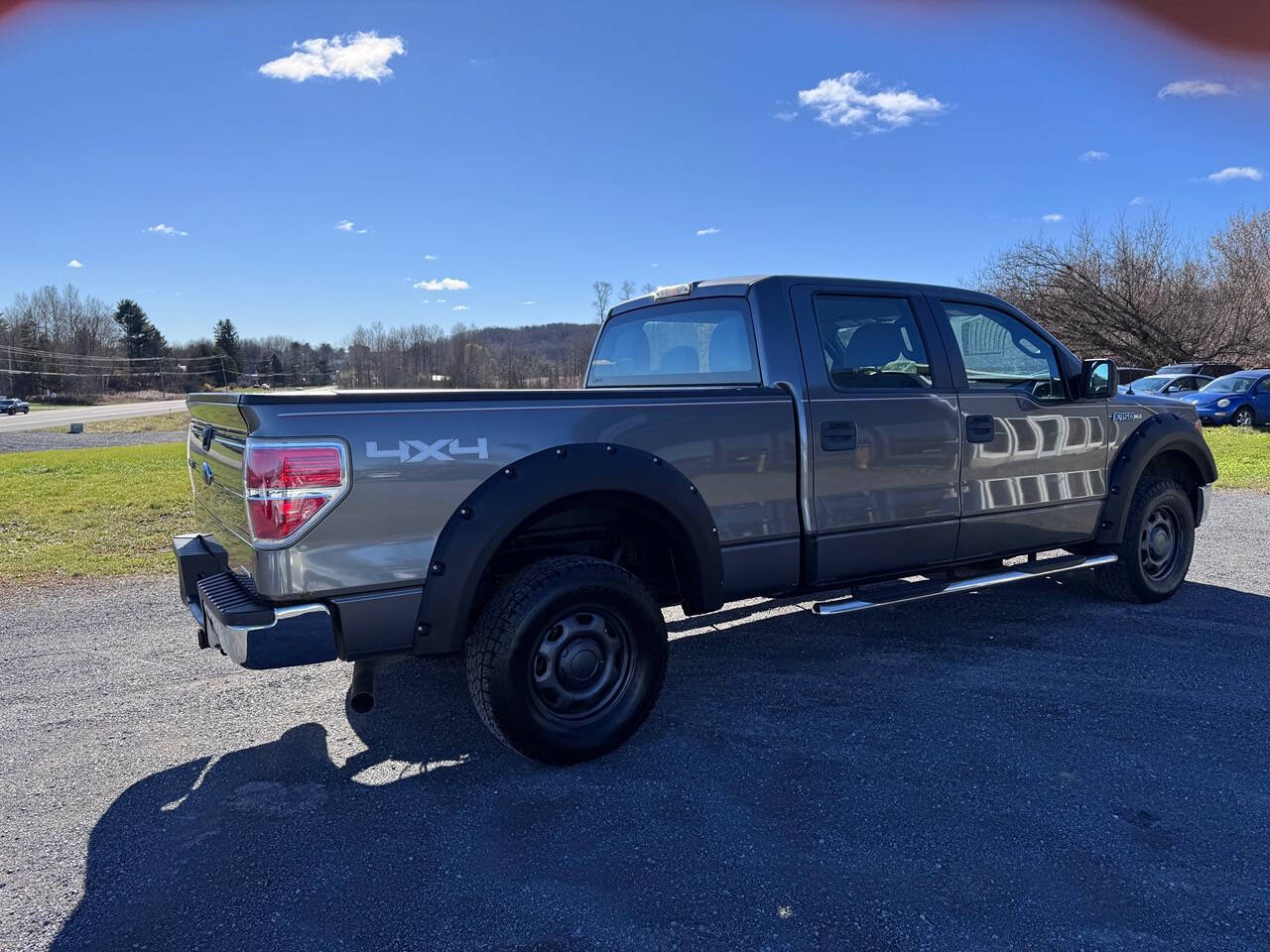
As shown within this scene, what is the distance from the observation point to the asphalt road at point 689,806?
8.12 feet

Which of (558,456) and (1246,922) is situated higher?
(558,456)

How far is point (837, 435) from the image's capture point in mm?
4051

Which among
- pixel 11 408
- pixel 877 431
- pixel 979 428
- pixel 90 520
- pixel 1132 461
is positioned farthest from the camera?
pixel 11 408

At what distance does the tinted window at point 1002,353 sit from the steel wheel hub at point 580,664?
2524 mm

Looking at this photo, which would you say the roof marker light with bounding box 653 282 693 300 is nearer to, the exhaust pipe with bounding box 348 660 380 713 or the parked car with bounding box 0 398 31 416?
the exhaust pipe with bounding box 348 660 380 713

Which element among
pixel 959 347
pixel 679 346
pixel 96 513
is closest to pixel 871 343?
pixel 959 347

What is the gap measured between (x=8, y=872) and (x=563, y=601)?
199cm

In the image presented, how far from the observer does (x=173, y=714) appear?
3980 millimetres

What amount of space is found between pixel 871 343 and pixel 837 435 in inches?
26.1

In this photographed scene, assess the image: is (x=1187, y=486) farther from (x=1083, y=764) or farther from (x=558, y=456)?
(x=558, y=456)

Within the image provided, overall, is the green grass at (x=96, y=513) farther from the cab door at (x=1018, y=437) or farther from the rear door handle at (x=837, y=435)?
the cab door at (x=1018, y=437)

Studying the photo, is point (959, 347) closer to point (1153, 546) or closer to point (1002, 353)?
point (1002, 353)

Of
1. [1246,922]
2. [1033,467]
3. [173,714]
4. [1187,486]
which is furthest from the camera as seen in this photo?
[1187,486]

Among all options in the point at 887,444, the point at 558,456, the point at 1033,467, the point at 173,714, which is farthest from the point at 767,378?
the point at 173,714
